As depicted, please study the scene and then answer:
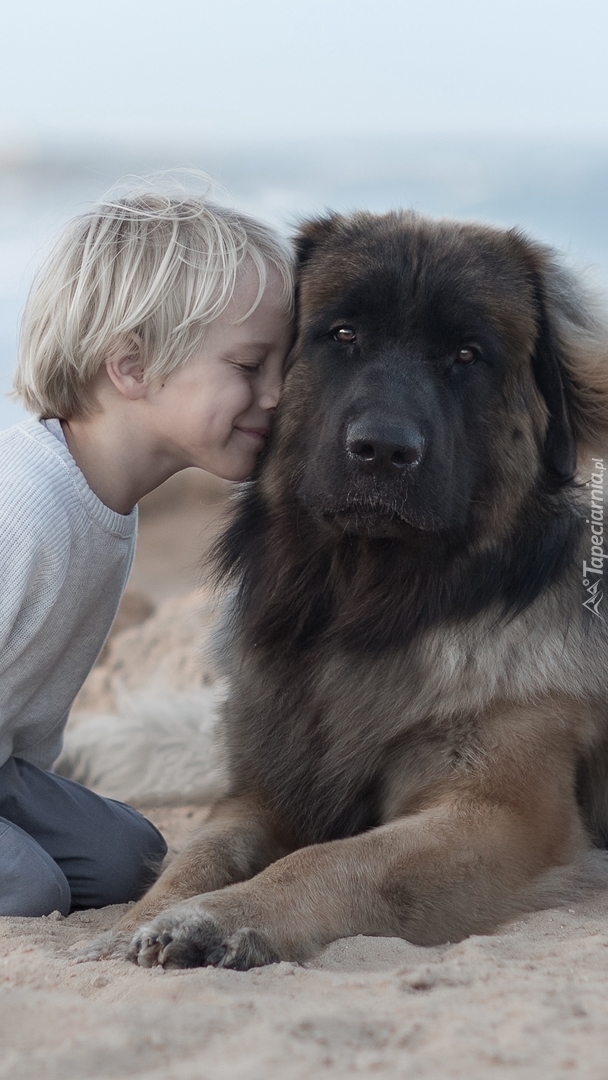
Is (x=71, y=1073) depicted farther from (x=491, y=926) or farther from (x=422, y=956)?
(x=491, y=926)

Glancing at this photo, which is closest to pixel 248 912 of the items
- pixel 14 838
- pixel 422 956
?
pixel 422 956

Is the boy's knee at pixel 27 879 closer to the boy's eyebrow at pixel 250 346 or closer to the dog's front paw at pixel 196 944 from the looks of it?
the dog's front paw at pixel 196 944

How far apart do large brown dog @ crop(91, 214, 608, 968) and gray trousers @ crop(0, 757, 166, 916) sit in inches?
16.6

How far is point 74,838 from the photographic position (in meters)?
3.25

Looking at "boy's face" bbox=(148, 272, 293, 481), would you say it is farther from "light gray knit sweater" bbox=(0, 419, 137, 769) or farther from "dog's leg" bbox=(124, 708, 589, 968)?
"dog's leg" bbox=(124, 708, 589, 968)

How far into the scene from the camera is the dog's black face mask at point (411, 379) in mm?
2529

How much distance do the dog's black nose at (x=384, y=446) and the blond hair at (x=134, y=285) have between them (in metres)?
0.65

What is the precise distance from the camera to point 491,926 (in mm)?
2371

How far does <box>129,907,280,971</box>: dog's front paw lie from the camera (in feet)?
6.61

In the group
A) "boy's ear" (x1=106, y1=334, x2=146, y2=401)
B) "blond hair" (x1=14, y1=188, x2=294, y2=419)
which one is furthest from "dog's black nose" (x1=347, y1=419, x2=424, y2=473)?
"boy's ear" (x1=106, y1=334, x2=146, y2=401)

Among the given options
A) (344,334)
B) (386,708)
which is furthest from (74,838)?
(344,334)

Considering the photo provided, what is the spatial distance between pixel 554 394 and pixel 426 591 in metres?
0.64

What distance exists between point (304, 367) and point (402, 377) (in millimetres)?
369

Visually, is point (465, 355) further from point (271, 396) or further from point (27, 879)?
point (27, 879)
